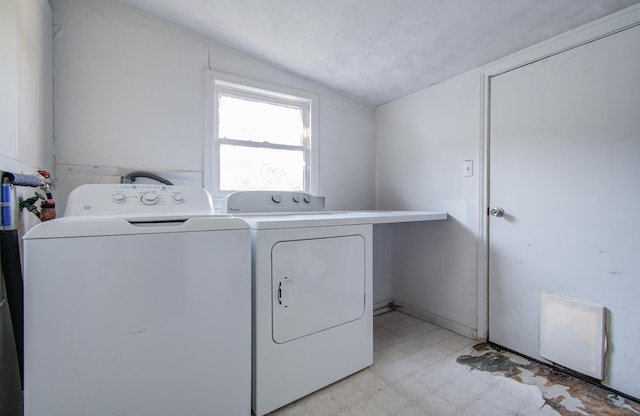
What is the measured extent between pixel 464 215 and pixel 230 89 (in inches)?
76.4

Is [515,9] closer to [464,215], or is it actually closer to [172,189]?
[464,215]

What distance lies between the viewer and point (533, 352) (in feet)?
5.55

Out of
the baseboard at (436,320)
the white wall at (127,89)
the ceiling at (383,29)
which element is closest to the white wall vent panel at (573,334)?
the baseboard at (436,320)

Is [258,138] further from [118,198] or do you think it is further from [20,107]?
[20,107]

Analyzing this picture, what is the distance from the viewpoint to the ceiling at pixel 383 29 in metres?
1.43

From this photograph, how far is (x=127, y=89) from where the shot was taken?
169 centimetres

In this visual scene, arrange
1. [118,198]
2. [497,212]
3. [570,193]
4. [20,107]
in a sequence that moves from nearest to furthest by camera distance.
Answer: [20,107], [118,198], [570,193], [497,212]

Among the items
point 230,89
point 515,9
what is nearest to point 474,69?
point 515,9

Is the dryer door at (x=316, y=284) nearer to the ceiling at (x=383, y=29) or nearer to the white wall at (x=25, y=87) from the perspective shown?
the white wall at (x=25, y=87)

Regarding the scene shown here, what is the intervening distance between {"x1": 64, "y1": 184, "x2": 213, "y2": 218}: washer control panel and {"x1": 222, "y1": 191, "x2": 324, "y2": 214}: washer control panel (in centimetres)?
32

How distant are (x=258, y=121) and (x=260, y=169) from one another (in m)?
0.38

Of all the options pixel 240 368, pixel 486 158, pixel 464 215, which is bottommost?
pixel 240 368

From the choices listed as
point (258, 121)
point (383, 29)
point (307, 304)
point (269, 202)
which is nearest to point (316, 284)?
point (307, 304)

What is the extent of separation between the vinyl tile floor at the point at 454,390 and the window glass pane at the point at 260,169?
1403 millimetres
